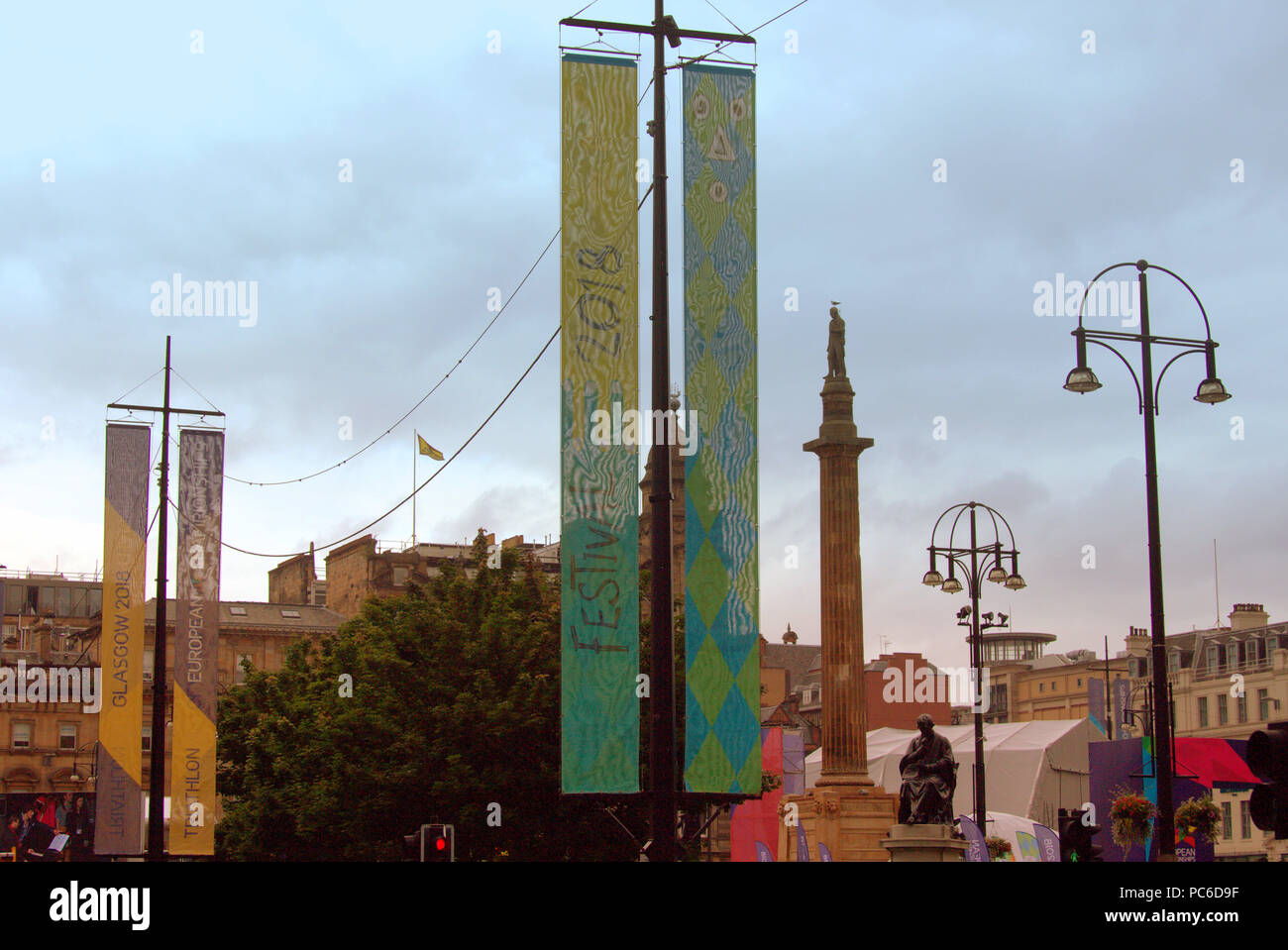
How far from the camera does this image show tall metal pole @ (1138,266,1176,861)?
71.2 feet

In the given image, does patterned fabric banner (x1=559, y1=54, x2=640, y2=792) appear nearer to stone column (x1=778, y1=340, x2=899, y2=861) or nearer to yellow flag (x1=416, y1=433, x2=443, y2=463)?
stone column (x1=778, y1=340, x2=899, y2=861)

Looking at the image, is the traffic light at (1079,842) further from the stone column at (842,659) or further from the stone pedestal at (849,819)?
the stone column at (842,659)

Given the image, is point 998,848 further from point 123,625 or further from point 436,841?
point 436,841

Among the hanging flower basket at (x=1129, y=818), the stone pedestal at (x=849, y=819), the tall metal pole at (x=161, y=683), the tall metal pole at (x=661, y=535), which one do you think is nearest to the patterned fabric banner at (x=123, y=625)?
the tall metal pole at (x=161, y=683)

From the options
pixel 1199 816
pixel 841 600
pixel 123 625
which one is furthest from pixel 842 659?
pixel 123 625

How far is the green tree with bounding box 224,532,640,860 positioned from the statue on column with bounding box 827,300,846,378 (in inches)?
624

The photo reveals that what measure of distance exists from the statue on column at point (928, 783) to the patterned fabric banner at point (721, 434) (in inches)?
260

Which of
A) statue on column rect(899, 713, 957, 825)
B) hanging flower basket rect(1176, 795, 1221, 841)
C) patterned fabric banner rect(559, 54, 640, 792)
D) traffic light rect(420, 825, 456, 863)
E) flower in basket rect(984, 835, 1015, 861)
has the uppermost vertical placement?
patterned fabric banner rect(559, 54, 640, 792)

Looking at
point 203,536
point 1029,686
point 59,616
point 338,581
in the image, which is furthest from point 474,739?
point 1029,686

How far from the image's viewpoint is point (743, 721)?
61.9ft

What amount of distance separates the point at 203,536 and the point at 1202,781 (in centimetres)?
2209

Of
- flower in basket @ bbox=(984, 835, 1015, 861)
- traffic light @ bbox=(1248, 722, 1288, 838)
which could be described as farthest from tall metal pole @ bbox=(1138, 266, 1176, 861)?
flower in basket @ bbox=(984, 835, 1015, 861)
